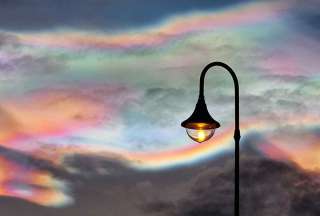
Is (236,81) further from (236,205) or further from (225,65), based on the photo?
(236,205)

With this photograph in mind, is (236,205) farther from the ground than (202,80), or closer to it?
closer to it

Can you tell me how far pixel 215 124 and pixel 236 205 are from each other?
6.08ft

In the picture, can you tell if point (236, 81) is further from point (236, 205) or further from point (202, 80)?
point (236, 205)

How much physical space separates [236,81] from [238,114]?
78 cm

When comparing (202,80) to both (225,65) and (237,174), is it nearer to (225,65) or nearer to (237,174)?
(225,65)

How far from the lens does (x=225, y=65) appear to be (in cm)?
2298

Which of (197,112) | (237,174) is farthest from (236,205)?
(197,112)

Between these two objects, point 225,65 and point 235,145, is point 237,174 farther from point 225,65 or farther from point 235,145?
point 225,65

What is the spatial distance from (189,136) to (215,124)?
2.08 feet

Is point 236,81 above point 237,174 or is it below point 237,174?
above

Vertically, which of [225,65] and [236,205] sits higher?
[225,65]

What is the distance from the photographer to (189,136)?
903 inches

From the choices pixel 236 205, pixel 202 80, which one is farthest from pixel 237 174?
pixel 202 80

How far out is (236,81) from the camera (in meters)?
23.0
